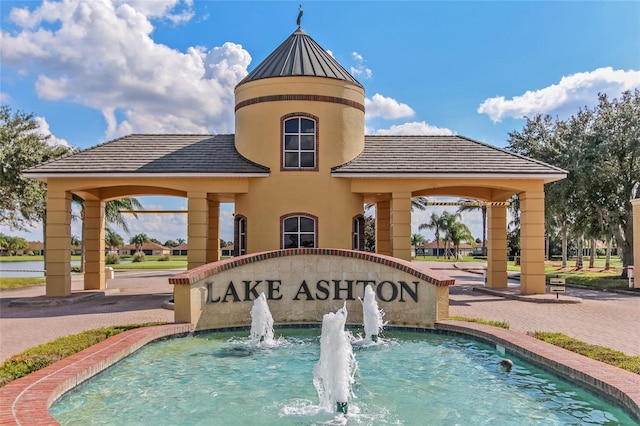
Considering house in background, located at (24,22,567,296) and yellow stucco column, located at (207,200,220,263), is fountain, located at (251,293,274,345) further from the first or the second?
yellow stucco column, located at (207,200,220,263)

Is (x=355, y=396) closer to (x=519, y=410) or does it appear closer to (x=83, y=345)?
(x=519, y=410)

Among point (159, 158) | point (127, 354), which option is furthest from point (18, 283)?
point (127, 354)

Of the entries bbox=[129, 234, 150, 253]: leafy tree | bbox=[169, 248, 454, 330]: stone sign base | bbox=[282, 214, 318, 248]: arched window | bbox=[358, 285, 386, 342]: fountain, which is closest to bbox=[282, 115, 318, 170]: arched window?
bbox=[282, 214, 318, 248]: arched window

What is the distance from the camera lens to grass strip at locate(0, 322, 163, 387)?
8.72 meters

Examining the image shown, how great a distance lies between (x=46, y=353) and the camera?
10.1 m

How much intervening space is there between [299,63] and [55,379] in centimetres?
1591

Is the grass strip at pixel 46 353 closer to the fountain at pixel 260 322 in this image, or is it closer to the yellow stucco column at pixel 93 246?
the fountain at pixel 260 322

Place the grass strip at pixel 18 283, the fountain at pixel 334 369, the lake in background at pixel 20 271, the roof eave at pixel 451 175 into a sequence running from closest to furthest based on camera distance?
the fountain at pixel 334 369, the roof eave at pixel 451 175, the grass strip at pixel 18 283, the lake in background at pixel 20 271

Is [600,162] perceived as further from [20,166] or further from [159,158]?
[20,166]

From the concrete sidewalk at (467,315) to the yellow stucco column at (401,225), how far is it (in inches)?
107

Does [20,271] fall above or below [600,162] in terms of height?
below

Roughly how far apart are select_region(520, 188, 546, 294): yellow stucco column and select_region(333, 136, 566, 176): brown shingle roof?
126 centimetres

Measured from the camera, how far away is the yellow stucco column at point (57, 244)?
20344 millimetres

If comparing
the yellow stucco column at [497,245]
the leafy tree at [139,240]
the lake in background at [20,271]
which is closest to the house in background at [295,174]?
the yellow stucco column at [497,245]
